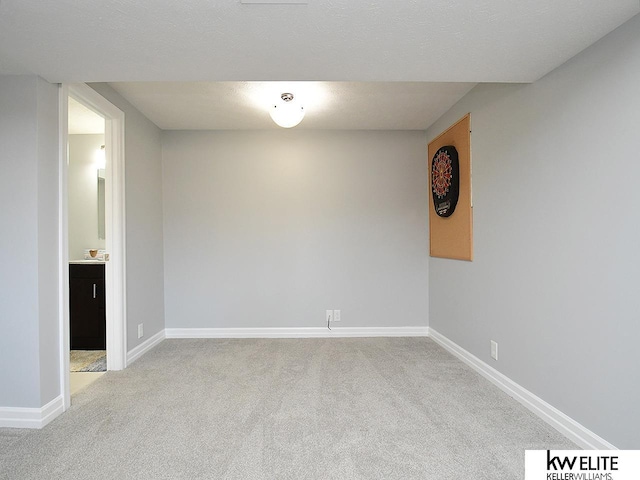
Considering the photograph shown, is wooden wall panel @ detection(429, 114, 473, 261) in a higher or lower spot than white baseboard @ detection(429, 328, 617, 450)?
higher

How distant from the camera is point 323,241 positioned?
403 centimetres

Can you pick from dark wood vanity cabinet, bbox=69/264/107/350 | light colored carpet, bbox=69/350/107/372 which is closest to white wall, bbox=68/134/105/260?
dark wood vanity cabinet, bbox=69/264/107/350

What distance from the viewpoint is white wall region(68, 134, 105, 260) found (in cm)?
409

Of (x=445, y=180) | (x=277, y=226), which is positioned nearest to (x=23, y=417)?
(x=277, y=226)

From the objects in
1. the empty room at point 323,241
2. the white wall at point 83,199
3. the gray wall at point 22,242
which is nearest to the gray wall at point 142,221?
the empty room at point 323,241

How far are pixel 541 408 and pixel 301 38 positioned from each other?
252cm

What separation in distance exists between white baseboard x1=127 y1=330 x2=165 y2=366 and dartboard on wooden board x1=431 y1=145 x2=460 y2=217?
3214mm

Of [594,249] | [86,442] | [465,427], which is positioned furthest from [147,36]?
[465,427]

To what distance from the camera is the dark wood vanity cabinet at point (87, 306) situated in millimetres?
3582

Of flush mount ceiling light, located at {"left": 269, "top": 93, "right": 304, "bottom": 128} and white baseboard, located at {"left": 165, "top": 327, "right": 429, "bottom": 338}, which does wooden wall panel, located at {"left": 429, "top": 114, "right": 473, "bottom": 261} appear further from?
flush mount ceiling light, located at {"left": 269, "top": 93, "right": 304, "bottom": 128}

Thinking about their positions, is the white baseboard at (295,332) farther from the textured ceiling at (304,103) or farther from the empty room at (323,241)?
the textured ceiling at (304,103)

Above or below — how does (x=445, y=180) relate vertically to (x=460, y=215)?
above

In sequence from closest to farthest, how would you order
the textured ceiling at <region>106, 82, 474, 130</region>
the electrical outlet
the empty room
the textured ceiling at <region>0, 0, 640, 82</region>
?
the textured ceiling at <region>0, 0, 640, 82</region>, the empty room, the electrical outlet, the textured ceiling at <region>106, 82, 474, 130</region>

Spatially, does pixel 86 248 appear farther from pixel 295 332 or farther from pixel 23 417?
pixel 295 332
